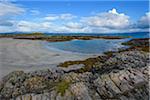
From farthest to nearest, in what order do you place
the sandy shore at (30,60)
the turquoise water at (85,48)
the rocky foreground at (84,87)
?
the turquoise water at (85,48) < the sandy shore at (30,60) < the rocky foreground at (84,87)

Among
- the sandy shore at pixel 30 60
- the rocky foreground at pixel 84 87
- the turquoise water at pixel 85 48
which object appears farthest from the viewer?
the turquoise water at pixel 85 48

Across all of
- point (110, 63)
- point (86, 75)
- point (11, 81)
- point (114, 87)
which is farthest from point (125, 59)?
point (11, 81)

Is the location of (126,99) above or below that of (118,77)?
below

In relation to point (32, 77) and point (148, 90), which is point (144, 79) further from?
point (32, 77)

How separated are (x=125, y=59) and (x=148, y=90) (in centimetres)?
1096

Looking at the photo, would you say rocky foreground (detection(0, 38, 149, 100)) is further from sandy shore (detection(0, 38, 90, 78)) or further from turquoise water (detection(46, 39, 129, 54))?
turquoise water (detection(46, 39, 129, 54))

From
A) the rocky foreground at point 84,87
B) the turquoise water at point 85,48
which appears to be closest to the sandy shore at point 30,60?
the rocky foreground at point 84,87

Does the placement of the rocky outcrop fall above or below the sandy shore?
above

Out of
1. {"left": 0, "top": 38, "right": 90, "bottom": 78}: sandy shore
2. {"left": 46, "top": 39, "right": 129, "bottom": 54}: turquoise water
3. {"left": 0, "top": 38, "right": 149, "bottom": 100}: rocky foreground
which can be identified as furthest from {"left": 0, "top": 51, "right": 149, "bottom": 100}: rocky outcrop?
{"left": 46, "top": 39, "right": 129, "bottom": 54}: turquoise water

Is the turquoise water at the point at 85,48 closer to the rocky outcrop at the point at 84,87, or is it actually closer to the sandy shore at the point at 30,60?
the sandy shore at the point at 30,60

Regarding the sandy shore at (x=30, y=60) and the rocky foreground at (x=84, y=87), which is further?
the sandy shore at (x=30, y=60)

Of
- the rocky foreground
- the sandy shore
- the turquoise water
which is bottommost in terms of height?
the turquoise water

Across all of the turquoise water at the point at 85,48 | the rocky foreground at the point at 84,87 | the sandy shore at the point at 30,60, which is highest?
the rocky foreground at the point at 84,87

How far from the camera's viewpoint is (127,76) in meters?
17.9
